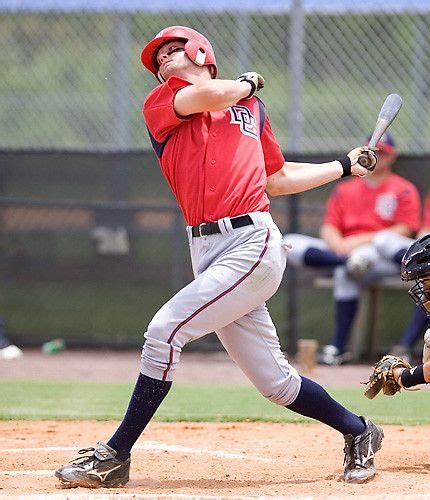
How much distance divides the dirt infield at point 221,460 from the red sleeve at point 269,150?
1338 millimetres

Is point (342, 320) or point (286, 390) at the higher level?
point (286, 390)

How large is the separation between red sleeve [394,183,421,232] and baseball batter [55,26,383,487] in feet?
15.5

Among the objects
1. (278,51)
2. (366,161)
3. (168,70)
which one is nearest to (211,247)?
(168,70)

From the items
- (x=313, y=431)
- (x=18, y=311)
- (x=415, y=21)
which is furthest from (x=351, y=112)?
(x=313, y=431)

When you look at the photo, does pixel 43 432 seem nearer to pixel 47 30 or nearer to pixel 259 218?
pixel 259 218

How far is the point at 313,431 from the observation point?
19.4 feet

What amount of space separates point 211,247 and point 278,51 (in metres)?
6.20

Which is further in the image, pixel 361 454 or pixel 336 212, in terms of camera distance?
pixel 336 212

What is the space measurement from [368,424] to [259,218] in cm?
107

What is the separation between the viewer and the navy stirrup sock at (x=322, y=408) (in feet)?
14.6

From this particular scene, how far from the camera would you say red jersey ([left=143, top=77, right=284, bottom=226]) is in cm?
425

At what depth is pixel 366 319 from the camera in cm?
939

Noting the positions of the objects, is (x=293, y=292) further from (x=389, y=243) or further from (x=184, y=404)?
(x=184, y=404)

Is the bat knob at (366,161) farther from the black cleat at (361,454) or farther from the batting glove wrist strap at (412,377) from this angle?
the black cleat at (361,454)
